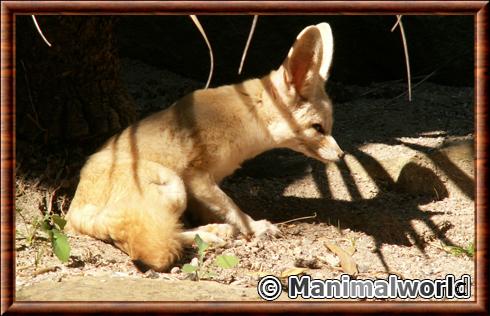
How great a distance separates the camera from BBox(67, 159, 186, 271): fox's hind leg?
13.7 ft

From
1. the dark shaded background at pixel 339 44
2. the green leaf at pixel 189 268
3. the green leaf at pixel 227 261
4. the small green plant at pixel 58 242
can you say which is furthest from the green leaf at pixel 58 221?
the dark shaded background at pixel 339 44

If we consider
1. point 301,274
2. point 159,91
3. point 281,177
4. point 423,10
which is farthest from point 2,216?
point 159,91

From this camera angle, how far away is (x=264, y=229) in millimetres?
4891

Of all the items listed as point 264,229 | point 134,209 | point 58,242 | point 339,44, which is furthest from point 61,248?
point 339,44

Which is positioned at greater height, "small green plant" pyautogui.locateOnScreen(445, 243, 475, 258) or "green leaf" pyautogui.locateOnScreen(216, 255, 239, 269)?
"small green plant" pyautogui.locateOnScreen(445, 243, 475, 258)

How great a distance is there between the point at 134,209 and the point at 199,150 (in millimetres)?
676

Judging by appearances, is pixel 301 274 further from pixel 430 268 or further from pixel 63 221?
pixel 63 221

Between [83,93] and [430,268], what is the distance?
2533 mm

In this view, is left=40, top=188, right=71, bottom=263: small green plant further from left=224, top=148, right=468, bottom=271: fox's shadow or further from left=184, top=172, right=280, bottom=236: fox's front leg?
left=224, top=148, right=468, bottom=271: fox's shadow

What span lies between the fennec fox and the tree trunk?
388 millimetres

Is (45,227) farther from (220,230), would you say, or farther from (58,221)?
(220,230)

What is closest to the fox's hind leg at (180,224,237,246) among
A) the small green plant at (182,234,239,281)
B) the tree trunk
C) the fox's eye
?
the small green plant at (182,234,239,281)
